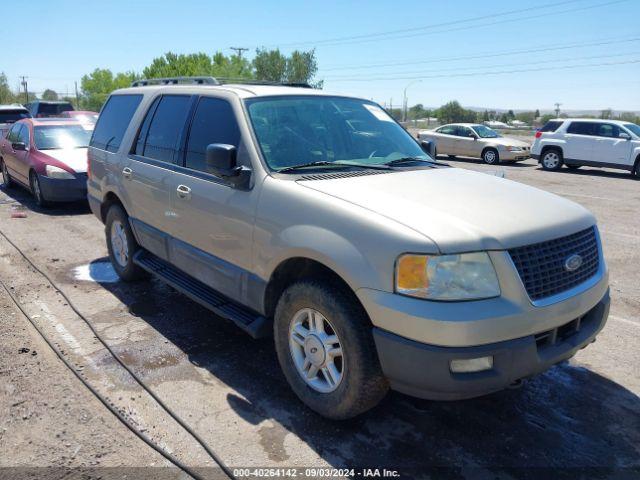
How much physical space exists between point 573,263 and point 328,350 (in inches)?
57.9

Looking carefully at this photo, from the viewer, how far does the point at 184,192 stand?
420 centimetres

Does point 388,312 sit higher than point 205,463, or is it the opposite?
point 388,312

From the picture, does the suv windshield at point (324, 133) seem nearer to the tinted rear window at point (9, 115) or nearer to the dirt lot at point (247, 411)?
the dirt lot at point (247, 411)

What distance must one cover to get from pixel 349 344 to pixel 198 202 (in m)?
1.78

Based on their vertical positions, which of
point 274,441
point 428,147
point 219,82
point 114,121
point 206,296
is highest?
point 219,82

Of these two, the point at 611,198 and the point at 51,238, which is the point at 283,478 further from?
the point at 611,198

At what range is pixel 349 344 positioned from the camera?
2918 mm

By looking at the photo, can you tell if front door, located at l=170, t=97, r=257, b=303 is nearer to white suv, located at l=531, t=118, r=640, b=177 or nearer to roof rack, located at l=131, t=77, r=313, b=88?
roof rack, located at l=131, t=77, r=313, b=88

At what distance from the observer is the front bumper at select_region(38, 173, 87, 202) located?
939 centimetres

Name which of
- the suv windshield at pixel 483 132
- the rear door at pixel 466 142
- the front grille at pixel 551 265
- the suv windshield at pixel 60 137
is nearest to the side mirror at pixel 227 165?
the front grille at pixel 551 265

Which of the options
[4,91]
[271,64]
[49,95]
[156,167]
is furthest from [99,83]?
[156,167]

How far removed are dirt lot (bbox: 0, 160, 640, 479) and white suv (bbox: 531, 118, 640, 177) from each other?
13.9 metres

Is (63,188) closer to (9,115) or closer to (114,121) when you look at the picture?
(114,121)

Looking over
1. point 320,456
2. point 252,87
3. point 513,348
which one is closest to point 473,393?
point 513,348
